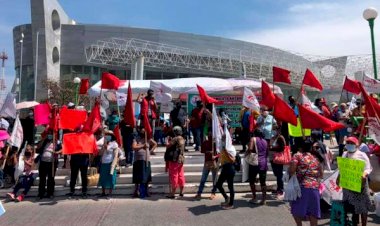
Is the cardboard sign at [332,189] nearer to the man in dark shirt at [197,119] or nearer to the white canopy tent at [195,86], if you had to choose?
the man in dark shirt at [197,119]

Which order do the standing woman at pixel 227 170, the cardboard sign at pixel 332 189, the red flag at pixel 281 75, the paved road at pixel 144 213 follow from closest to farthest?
the cardboard sign at pixel 332 189 → the paved road at pixel 144 213 → the standing woman at pixel 227 170 → the red flag at pixel 281 75

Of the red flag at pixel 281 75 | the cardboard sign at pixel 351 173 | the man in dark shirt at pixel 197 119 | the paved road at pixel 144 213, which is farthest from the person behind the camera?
the man in dark shirt at pixel 197 119

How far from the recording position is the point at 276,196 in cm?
949

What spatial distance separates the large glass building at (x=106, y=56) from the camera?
4153 cm

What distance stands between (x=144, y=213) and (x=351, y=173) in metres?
4.27

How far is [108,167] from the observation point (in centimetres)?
996

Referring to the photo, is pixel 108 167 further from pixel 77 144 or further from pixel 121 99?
pixel 121 99

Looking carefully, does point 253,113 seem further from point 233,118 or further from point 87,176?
point 87,176

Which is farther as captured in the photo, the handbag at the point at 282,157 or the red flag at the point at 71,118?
the red flag at the point at 71,118

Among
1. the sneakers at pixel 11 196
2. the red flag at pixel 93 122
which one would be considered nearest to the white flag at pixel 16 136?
the sneakers at pixel 11 196

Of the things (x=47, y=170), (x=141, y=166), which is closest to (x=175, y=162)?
(x=141, y=166)

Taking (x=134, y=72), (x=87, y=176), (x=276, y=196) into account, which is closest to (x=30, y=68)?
(x=134, y=72)

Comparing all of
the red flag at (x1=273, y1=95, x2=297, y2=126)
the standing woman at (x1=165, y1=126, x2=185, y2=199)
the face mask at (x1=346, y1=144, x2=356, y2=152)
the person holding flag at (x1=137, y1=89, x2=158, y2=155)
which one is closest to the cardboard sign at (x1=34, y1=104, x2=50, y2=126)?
the person holding flag at (x1=137, y1=89, x2=158, y2=155)

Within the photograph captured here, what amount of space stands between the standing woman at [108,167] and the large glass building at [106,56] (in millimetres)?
30968
